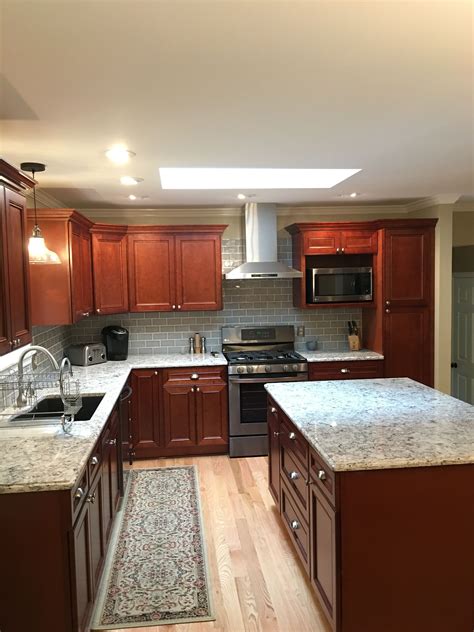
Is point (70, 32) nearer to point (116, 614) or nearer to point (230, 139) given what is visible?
point (230, 139)

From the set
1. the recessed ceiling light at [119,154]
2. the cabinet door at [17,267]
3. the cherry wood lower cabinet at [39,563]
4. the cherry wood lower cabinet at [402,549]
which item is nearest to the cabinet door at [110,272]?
the recessed ceiling light at [119,154]

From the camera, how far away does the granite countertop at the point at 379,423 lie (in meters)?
2.07

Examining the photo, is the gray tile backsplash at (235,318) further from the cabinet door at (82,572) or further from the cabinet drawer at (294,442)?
the cabinet door at (82,572)

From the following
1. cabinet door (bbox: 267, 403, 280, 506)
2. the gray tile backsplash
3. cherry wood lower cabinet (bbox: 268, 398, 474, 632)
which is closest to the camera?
cherry wood lower cabinet (bbox: 268, 398, 474, 632)

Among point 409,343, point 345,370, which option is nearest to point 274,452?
point 345,370

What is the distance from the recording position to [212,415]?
4730 millimetres

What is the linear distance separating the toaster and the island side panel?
3185 millimetres

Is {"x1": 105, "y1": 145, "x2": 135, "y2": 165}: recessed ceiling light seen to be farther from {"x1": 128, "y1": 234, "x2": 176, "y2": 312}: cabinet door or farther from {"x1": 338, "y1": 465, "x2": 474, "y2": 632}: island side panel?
{"x1": 338, "y1": 465, "x2": 474, "y2": 632}: island side panel

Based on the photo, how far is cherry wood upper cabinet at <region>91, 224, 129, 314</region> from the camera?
469 centimetres

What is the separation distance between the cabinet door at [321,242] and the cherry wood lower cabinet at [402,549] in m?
3.20

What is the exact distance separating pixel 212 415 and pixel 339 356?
1405mm

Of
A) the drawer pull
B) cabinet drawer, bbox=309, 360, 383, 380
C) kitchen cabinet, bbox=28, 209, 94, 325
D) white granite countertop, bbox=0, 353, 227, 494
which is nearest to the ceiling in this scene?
kitchen cabinet, bbox=28, 209, 94, 325

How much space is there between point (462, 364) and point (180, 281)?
3284 mm

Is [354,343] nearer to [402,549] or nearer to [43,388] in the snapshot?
[43,388]
